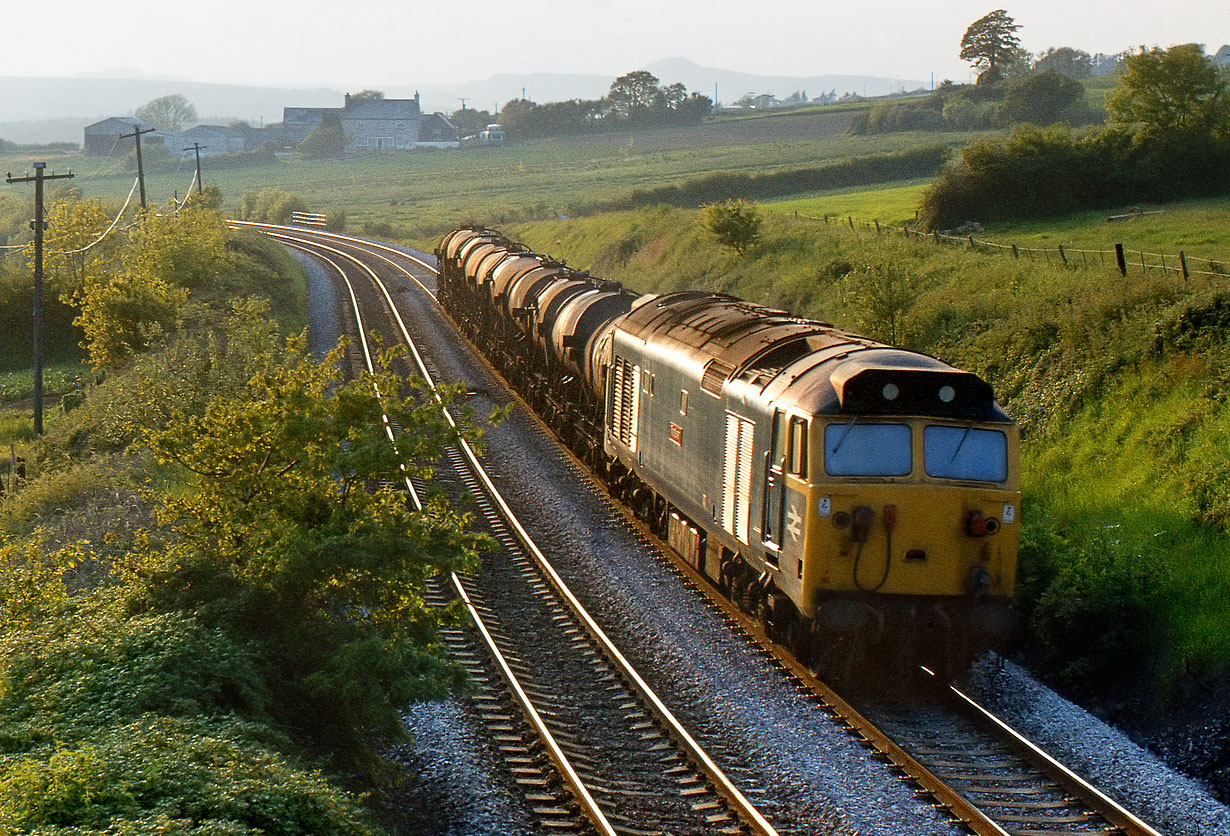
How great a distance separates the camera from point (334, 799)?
379 inches

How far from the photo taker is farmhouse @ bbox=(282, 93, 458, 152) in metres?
164

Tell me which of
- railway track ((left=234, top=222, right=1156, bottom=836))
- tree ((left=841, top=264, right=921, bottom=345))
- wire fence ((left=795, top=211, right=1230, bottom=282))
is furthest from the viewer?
tree ((left=841, top=264, right=921, bottom=345))

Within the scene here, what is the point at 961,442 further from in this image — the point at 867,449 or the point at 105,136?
the point at 105,136

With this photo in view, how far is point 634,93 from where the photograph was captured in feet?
531

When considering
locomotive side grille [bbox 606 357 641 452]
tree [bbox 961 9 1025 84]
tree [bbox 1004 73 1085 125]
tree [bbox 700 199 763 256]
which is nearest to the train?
locomotive side grille [bbox 606 357 641 452]

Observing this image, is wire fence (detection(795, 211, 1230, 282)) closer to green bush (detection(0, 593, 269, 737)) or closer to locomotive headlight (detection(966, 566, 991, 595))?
locomotive headlight (detection(966, 566, 991, 595))

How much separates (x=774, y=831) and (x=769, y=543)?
4.50 m

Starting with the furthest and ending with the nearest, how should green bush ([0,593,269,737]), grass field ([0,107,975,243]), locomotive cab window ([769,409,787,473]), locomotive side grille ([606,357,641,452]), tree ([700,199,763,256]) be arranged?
1. grass field ([0,107,975,243])
2. tree ([700,199,763,256])
3. locomotive side grille ([606,357,641,452])
4. locomotive cab window ([769,409,787,473])
5. green bush ([0,593,269,737])

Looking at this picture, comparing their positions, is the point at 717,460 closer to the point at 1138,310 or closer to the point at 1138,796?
the point at 1138,796

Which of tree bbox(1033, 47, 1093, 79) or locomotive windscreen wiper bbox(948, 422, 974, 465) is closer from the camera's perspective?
locomotive windscreen wiper bbox(948, 422, 974, 465)

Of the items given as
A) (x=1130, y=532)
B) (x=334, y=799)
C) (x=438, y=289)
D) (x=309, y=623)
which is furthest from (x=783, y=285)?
(x=334, y=799)

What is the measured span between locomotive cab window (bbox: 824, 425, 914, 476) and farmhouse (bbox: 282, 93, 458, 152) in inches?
6256

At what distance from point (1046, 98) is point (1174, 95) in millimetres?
56915

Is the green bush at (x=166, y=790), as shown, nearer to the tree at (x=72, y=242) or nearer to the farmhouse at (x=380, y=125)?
the tree at (x=72, y=242)
